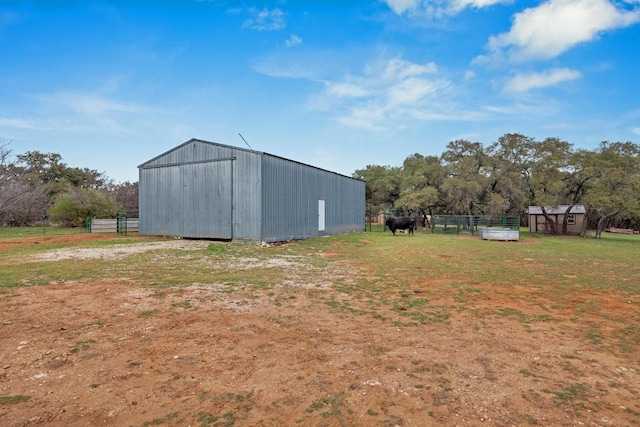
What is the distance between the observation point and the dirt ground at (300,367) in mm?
2461

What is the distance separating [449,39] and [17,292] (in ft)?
58.7

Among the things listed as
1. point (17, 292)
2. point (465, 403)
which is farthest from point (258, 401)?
point (17, 292)

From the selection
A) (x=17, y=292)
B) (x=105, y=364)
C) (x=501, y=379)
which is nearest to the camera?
(x=501, y=379)

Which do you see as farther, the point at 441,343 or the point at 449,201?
the point at 449,201

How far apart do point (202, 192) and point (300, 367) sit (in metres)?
15.1

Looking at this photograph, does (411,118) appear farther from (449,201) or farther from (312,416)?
(312,416)

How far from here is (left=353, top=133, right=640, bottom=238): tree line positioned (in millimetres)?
19953

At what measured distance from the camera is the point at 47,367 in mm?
3145

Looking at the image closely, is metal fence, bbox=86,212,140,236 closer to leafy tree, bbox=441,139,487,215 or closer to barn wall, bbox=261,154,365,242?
barn wall, bbox=261,154,365,242

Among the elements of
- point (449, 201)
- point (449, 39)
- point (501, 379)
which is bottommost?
point (501, 379)

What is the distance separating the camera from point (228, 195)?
16109mm

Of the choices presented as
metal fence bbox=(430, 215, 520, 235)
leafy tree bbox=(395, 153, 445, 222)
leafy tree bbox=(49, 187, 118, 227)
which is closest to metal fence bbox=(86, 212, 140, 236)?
leafy tree bbox=(49, 187, 118, 227)

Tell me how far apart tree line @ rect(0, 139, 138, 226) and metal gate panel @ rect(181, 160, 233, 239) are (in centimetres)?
1290

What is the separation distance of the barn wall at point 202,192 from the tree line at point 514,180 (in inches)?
596
